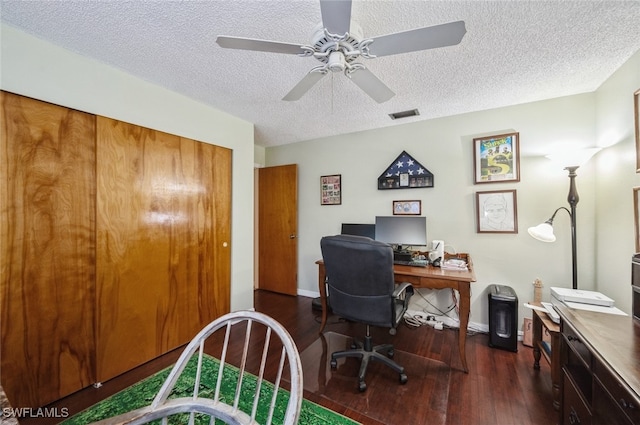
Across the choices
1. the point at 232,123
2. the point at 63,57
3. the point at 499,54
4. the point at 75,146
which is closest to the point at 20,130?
the point at 75,146

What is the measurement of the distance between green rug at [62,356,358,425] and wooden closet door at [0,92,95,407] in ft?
1.09

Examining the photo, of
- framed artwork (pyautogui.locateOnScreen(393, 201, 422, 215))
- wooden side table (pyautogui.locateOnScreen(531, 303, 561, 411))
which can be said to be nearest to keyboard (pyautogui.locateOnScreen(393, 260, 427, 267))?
framed artwork (pyautogui.locateOnScreen(393, 201, 422, 215))

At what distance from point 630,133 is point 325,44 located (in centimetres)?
226

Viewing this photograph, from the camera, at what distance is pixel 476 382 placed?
182cm

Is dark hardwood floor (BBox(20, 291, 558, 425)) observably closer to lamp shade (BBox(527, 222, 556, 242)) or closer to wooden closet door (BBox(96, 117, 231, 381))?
wooden closet door (BBox(96, 117, 231, 381))

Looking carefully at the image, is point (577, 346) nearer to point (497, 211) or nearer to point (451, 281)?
point (451, 281)

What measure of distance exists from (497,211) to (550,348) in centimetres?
128

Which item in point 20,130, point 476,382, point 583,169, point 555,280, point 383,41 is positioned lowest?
point 476,382

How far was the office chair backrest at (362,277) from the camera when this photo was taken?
169 cm

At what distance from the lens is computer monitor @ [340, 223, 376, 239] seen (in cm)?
292

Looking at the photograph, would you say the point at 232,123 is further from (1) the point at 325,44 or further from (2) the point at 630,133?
(2) the point at 630,133

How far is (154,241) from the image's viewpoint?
7.02ft

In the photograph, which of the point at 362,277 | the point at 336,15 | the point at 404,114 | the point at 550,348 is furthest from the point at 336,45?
the point at 550,348

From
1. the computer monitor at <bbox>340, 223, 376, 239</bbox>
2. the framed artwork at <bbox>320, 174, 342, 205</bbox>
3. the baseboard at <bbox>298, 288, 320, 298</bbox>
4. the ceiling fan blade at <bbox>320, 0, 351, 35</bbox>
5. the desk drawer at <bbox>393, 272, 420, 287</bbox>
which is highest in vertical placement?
the ceiling fan blade at <bbox>320, 0, 351, 35</bbox>
